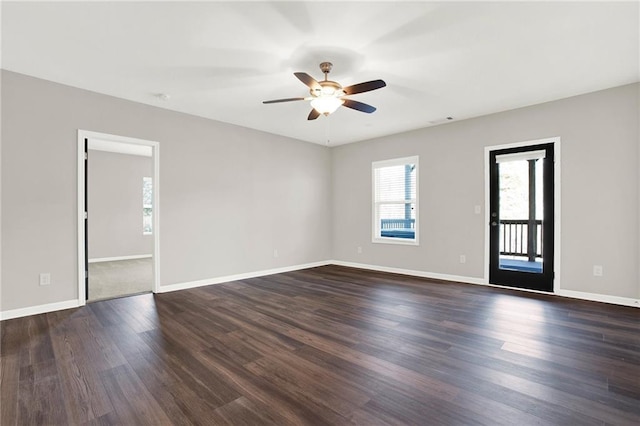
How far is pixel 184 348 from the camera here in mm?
2584

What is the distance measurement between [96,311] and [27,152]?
6.49 ft

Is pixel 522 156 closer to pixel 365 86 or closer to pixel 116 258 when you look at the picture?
pixel 365 86

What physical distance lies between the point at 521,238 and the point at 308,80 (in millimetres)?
3944

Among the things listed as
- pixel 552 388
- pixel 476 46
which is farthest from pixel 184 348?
pixel 476 46

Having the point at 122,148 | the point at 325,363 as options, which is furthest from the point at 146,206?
the point at 325,363

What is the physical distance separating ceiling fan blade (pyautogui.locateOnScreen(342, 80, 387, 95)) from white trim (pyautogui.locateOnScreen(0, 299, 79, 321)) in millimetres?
4106

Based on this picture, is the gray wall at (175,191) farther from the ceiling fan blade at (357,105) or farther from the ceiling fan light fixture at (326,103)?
the ceiling fan blade at (357,105)

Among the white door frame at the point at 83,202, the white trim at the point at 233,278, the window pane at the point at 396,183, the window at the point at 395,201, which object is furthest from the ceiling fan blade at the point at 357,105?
the white trim at the point at 233,278

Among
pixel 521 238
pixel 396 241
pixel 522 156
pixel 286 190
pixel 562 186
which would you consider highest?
pixel 522 156

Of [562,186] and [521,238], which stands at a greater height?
[562,186]

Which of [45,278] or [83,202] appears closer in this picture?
[45,278]

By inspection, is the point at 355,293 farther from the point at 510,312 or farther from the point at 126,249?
the point at 126,249

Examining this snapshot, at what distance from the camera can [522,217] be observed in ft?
14.8

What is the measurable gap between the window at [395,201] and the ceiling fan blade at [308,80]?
130 inches
